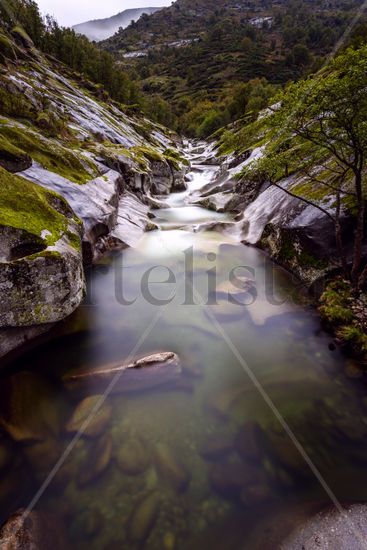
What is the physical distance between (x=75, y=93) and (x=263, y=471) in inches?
2023

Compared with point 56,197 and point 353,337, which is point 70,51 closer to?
point 56,197

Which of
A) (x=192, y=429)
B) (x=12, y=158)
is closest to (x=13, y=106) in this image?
(x=12, y=158)

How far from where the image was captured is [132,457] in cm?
619

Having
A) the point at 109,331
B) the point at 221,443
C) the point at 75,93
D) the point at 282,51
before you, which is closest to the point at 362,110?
the point at 221,443

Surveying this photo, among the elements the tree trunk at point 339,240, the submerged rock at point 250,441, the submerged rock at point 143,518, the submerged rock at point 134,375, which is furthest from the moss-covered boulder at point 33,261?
the tree trunk at point 339,240

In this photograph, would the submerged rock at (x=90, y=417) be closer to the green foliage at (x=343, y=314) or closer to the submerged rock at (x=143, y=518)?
the submerged rock at (x=143, y=518)

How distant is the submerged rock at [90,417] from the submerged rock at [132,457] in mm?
735

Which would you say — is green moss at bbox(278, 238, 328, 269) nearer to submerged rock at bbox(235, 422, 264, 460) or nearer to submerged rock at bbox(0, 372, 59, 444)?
submerged rock at bbox(235, 422, 264, 460)

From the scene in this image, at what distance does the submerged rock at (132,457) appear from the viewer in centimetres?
598

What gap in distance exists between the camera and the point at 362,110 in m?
8.05

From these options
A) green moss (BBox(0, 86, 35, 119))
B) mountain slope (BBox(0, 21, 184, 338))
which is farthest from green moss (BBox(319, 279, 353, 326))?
green moss (BBox(0, 86, 35, 119))

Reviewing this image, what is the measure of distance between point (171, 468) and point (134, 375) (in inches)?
107

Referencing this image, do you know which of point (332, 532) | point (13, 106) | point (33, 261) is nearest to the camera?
point (332, 532)

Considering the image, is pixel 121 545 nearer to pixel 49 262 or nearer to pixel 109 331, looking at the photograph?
pixel 109 331
